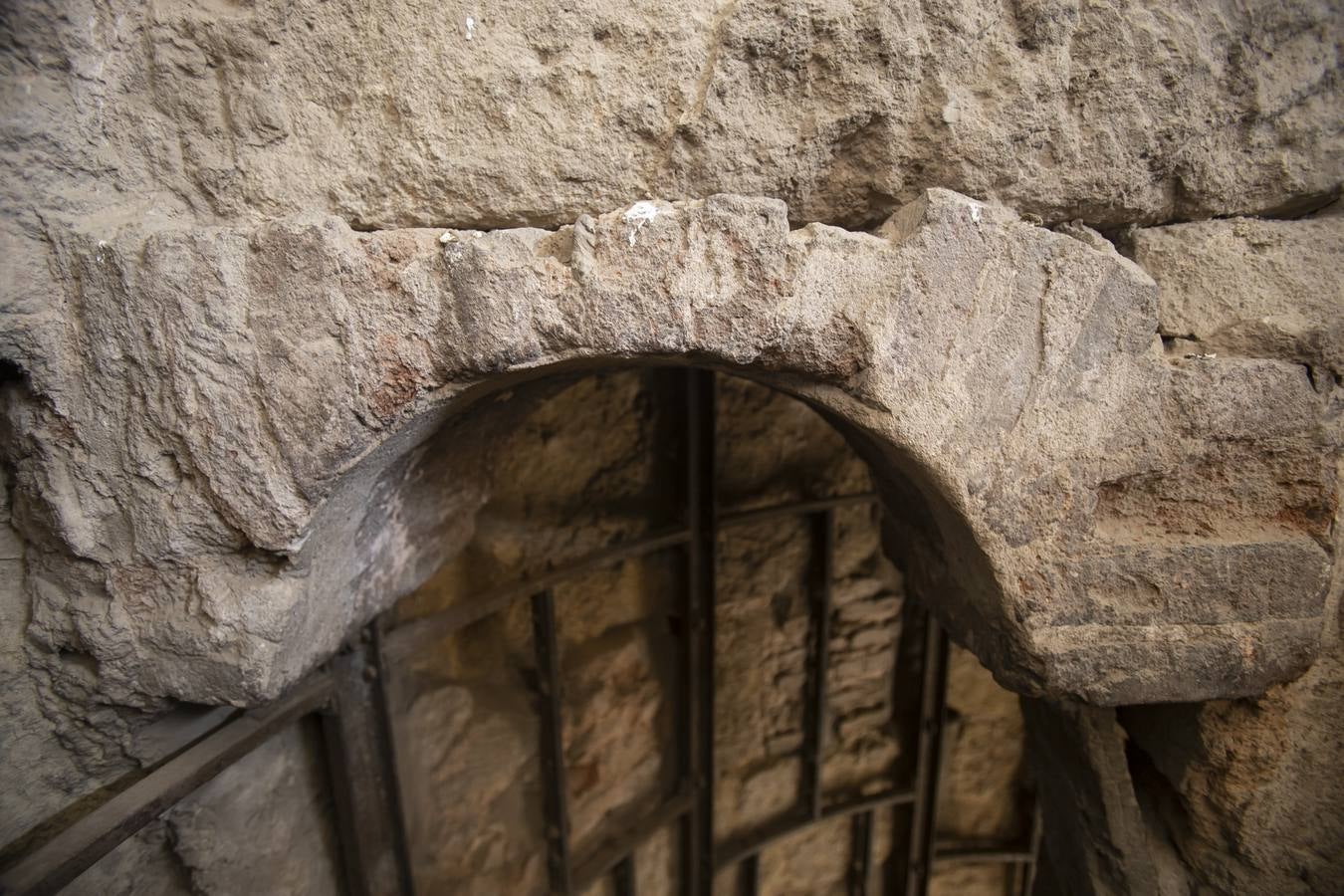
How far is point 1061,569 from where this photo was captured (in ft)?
3.35

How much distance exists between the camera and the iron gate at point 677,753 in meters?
1.03

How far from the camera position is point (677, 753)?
7.73ft

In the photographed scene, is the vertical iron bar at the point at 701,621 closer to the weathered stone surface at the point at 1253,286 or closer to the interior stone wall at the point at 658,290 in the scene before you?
the interior stone wall at the point at 658,290

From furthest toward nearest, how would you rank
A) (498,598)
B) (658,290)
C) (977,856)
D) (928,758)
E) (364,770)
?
(977,856)
(928,758)
(498,598)
(364,770)
(658,290)

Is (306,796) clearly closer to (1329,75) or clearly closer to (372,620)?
(372,620)

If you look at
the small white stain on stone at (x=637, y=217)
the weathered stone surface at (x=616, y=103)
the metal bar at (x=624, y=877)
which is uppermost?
the weathered stone surface at (x=616, y=103)

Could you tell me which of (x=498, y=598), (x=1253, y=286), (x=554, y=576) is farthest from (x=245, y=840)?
(x=1253, y=286)

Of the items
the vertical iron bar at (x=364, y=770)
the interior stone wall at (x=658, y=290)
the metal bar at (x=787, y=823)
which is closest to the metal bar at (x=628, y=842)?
the metal bar at (x=787, y=823)

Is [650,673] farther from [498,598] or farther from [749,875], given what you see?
[749,875]

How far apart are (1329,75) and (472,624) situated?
1914mm

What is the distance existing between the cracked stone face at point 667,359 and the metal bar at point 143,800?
13cm

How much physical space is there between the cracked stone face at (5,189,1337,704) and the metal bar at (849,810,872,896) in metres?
2.07

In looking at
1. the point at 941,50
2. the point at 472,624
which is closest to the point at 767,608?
the point at 472,624

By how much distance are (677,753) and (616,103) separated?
1997 mm
